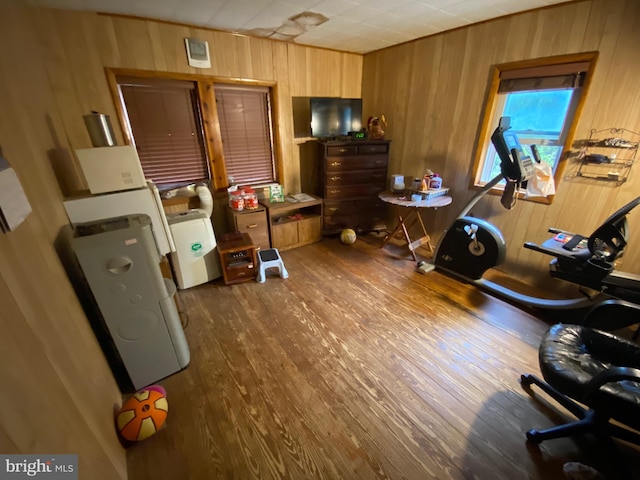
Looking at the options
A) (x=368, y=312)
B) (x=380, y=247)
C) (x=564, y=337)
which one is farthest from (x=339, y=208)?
(x=564, y=337)

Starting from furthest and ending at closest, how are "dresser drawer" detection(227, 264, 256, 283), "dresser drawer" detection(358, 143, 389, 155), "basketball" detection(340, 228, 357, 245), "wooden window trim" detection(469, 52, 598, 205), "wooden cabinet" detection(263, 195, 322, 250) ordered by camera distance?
"basketball" detection(340, 228, 357, 245), "dresser drawer" detection(358, 143, 389, 155), "wooden cabinet" detection(263, 195, 322, 250), "dresser drawer" detection(227, 264, 256, 283), "wooden window trim" detection(469, 52, 598, 205)

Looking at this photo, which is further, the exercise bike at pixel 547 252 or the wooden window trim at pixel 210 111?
the wooden window trim at pixel 210 111

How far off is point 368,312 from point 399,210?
70.2 inches

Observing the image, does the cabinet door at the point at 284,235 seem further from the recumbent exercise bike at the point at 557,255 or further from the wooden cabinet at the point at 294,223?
the recumbent exercise bike at the point at 557,255

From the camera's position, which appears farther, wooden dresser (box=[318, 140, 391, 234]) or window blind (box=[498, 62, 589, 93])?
wooden dresser (box=[318, 140, 391, 234])

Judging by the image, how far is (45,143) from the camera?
5.50 feet

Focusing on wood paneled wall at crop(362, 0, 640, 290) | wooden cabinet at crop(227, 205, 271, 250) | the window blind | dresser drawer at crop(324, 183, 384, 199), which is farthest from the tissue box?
the window blind

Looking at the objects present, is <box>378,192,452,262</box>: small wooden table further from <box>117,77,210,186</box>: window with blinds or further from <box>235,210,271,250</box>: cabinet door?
<box>117,77,210,186</box>: window with blinds

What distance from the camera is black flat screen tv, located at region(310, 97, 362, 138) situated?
131 inches

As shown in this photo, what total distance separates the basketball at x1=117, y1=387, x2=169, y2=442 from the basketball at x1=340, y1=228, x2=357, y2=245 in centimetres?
253

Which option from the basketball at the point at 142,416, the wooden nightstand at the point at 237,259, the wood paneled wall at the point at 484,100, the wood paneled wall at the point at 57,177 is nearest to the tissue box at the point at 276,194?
the wooden nightstand at the point at 237,259

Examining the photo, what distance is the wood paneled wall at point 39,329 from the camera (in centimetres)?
76

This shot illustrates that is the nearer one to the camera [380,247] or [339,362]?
[339,362]

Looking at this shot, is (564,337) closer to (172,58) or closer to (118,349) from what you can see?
(118,349)
